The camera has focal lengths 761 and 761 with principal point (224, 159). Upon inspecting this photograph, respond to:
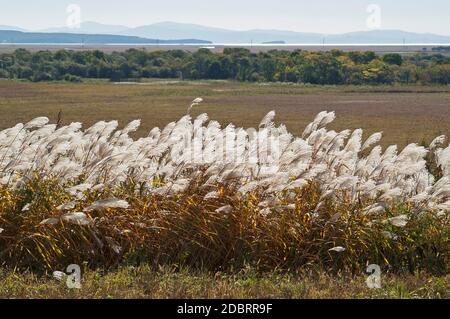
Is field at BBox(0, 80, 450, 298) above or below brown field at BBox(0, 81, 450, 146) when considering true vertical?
above

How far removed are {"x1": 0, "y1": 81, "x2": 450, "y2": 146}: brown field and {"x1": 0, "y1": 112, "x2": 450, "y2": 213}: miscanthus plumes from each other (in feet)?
56.1

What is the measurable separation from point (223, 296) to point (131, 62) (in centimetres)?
7164

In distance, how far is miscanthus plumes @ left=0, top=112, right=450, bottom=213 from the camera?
7.18 metres

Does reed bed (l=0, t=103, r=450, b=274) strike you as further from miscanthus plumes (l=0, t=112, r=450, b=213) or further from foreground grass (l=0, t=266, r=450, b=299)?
foreground grass (l=0, t=266, r=450, b=299)

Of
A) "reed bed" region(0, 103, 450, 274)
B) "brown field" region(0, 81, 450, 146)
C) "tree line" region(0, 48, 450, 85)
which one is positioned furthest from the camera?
"tree line" region(0, 48, 450, 85)

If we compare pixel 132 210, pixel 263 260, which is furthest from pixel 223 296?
pixel 132 210

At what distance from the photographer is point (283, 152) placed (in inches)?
306

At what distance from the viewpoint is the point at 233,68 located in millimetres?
70375

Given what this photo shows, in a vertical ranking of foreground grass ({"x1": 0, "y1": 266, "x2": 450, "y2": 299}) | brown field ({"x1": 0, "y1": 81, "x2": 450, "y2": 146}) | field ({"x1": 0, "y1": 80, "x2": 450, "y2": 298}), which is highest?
field ({"x1": 0, "y1": 80, "x2": 450, "y2": 298})

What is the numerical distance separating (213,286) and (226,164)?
1358 millimetres
